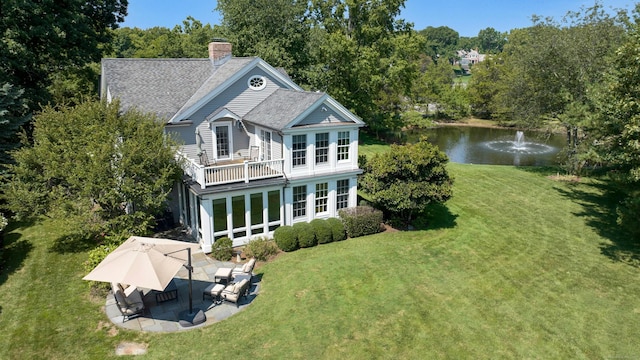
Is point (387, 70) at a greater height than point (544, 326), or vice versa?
point (387, 70)

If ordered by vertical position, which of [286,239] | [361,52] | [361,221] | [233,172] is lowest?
[286,239]

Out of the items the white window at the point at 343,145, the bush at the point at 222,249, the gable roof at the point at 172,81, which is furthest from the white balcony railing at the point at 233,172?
the gable roof at the point at 172,81

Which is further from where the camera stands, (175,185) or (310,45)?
(310,45)

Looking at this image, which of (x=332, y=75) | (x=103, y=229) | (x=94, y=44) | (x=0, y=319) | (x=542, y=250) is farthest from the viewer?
(x=332, y=75)

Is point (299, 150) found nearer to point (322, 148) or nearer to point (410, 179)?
point (322, 148)

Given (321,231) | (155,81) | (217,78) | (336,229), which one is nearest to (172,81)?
(155,81)

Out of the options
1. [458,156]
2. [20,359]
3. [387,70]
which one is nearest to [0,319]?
[20,359]

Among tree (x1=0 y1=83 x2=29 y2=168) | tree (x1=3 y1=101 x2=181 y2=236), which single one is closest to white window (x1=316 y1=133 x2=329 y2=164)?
tree (x1=3 y1=101 x2=181 y2=236)

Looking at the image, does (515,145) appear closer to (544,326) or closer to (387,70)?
(387,70)
